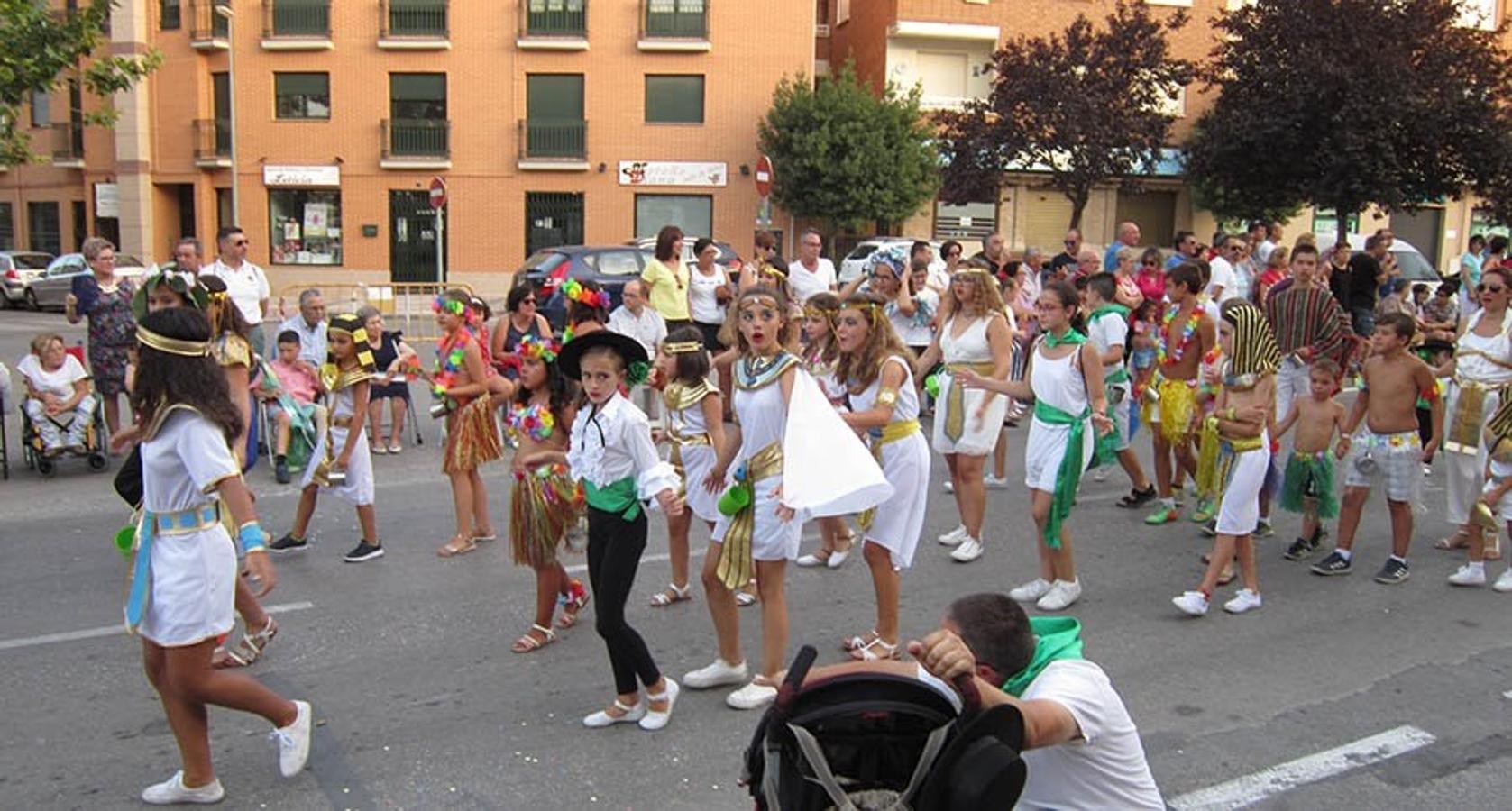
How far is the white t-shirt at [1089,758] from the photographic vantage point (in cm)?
274

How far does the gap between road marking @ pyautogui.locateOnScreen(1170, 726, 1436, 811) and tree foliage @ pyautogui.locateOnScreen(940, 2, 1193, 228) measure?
25026 mm

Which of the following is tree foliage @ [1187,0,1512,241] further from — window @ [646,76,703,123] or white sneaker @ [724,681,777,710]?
white sneaker @ [724,681,777,710]

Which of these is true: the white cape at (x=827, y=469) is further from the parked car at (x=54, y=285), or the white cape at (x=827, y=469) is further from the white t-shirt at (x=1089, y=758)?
the parked car at (x=54, y=285)

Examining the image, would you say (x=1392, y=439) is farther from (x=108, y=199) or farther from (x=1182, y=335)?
(x=108, y=199)

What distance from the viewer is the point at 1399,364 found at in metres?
7.23

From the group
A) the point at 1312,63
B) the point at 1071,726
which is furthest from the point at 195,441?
the point at 1312,63

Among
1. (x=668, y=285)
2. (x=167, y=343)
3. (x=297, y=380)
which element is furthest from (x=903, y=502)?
(x=668, y=285)

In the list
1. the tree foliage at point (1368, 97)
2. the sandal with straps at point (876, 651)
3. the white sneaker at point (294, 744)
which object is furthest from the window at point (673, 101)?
the white sneaker at point (294, 744)

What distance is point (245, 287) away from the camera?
1072 cm

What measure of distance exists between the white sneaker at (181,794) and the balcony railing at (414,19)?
3197 cm

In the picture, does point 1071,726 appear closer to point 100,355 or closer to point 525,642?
point 525,642

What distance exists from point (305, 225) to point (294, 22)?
5683 mm

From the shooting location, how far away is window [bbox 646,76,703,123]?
112ft

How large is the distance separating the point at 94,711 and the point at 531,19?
31.3 meters
